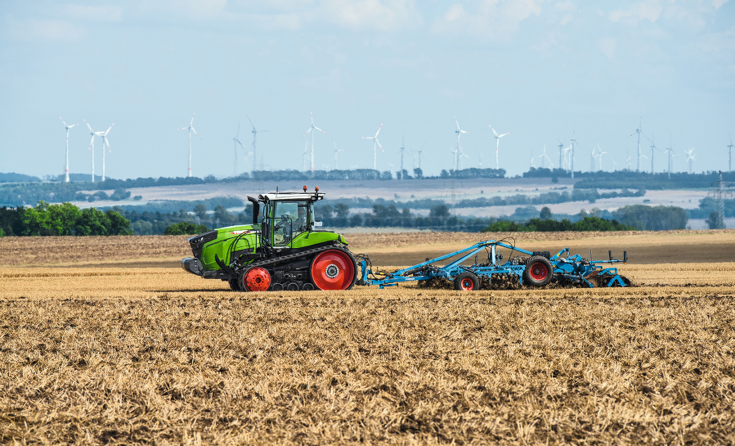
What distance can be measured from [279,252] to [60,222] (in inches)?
2419

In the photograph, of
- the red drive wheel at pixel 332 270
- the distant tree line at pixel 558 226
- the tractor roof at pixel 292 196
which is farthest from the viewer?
the distant tree line at pixel 558 226

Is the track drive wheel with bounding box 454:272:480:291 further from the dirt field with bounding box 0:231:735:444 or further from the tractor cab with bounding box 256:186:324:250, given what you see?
the tractor cab with bounding box 256:186:324:250

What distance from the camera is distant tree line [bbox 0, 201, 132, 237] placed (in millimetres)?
75562

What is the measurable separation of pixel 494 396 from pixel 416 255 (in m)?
32.8

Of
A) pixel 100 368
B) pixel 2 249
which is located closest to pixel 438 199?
pixel 2 249

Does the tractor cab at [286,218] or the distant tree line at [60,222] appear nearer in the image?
the tractor cab at [286,218]

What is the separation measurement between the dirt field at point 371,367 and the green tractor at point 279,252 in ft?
2.90

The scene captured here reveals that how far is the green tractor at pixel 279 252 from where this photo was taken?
68.6 ft

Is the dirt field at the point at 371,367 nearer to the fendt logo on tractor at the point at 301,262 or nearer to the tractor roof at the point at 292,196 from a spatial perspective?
the fendt logo on tractor at the point at 301,262

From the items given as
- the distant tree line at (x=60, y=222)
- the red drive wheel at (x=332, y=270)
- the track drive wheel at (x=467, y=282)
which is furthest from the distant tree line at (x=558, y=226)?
the red drive wheel at (x=332, y=270)

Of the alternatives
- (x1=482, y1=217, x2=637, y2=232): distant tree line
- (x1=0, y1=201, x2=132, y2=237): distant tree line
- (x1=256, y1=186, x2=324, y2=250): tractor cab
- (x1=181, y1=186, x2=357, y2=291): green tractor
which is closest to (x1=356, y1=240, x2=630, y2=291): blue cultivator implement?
(x1=181, y1=186, x2=357, y2=291): green tractor

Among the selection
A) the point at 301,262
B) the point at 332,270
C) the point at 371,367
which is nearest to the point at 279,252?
the point at 301,262

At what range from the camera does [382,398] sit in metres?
9.99

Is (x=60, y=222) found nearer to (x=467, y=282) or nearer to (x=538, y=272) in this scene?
(x=467, y=282)
